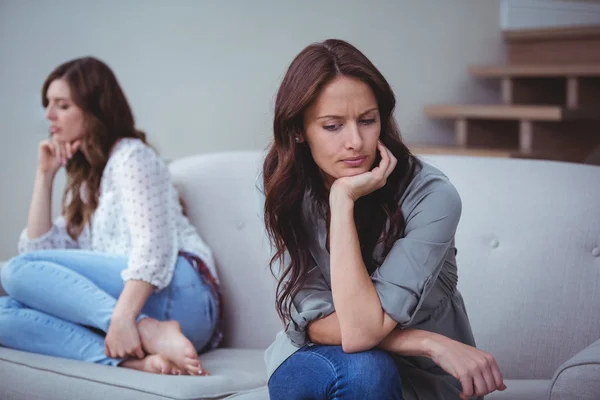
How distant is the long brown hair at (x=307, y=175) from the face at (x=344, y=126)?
0.06ft

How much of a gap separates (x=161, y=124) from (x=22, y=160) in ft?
1.80

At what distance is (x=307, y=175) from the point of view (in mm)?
1577

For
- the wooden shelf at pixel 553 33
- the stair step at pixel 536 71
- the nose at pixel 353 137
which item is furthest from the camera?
the wooden shelf at pixel 553 33

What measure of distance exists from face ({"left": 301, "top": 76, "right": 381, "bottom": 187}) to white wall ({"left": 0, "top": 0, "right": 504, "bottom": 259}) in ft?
5.63

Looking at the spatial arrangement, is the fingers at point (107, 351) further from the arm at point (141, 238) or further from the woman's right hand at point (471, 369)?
the woman's right hand at point (471, 369)

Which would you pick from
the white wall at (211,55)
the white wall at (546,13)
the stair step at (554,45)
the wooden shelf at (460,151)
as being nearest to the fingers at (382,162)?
the white wall at (211,55)

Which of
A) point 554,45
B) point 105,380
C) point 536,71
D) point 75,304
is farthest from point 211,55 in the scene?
point 105,380

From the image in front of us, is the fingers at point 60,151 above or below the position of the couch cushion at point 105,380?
above

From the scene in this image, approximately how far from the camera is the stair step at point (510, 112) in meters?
3.28

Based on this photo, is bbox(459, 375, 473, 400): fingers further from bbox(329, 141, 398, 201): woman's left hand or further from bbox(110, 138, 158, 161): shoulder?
bbox(110, 138, 158, 161): shoulder

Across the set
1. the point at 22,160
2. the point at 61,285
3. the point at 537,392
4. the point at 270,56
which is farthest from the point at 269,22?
the point at 537,392

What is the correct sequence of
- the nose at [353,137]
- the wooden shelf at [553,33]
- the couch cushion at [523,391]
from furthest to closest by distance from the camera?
the wooden shelf at [553,33] < the couch cushion at [523,391] < the nose at [353,137]

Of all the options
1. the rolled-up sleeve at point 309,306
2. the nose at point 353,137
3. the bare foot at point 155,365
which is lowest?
the bare foot at point 155,365

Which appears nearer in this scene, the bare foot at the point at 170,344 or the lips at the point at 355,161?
the lips at the point at 355,161
